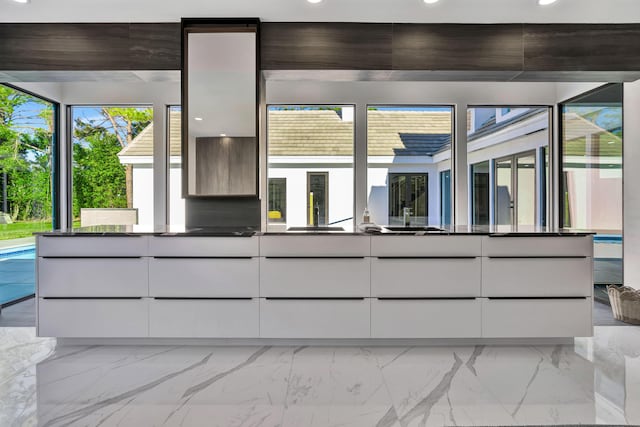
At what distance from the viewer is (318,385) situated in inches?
96.0

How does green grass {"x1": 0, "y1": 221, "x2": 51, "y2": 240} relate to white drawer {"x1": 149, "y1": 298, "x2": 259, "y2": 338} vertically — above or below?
above

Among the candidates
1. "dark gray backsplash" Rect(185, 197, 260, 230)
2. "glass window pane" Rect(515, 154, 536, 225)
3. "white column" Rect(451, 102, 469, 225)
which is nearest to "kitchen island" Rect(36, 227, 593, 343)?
"dark gray backsplash" Rect(185, 197, 260, 230)

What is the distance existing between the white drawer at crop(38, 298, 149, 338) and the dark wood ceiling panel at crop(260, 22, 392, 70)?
2209 millimetres

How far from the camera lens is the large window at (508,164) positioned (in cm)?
→ 521

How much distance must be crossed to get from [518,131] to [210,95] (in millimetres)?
4006

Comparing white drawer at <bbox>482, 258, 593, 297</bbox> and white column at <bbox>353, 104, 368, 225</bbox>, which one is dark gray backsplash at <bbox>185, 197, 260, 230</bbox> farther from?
white drawer at <bbox>482, 258, 593, 297</bbox>

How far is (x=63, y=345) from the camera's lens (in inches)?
122

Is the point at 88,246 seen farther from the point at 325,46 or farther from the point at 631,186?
the point at 631,186

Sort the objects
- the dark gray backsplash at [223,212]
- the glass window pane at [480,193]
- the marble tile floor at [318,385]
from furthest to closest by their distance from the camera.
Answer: the glass window pane at [480,193]
the dark gray backsplash at [223,212]
the marble tile floor at [318,385]

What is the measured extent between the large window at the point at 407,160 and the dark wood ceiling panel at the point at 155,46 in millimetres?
2365

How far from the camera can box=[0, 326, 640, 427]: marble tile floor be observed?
81.7 inches

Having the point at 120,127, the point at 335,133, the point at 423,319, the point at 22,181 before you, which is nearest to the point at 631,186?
the point at 423,319

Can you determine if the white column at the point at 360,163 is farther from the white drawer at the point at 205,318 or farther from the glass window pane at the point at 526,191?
the white drawer at the point at 205,318

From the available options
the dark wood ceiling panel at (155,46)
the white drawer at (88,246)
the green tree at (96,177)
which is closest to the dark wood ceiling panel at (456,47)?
the dark wood ceiling panel at (155,46)
